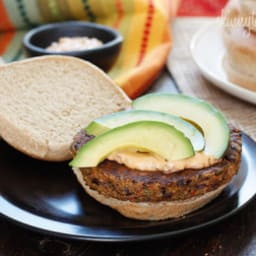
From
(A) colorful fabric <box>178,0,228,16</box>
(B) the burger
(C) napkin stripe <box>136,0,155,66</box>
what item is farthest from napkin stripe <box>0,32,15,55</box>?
(B) the burger

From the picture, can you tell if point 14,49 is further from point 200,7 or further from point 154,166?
point 154,166

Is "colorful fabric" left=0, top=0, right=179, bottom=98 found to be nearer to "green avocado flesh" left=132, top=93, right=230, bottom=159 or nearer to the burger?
"green avocado flesh" left=132, top=93, right=230, bottom=159

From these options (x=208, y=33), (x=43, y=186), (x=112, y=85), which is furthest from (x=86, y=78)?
(x=208, y=33)

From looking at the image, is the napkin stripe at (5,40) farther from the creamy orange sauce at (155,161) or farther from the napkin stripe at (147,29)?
the creamy orange sauce at (155,161)

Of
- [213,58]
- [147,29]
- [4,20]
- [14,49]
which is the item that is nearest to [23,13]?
[4,20]

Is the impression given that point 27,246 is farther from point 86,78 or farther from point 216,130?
point 86,78

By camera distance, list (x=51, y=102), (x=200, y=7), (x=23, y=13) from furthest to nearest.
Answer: (x=200, y=7), (x=23, y=13), (x=51, y=102)
